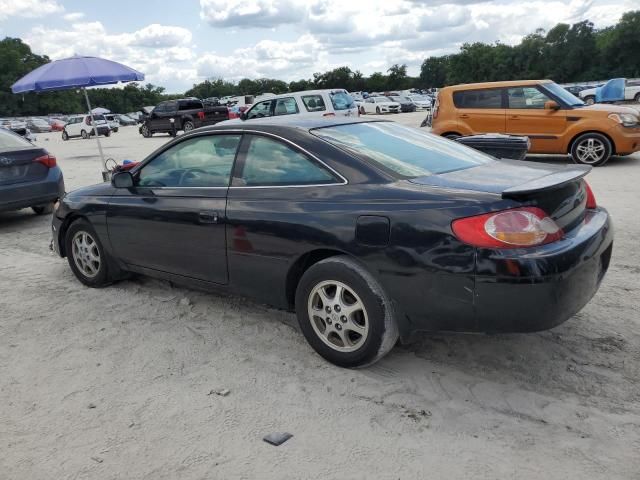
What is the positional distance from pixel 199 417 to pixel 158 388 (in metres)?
0.45

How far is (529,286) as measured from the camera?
9.10 feet

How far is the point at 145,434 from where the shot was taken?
9.51 feet

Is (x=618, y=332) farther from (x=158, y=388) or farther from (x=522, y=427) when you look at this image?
(x=158, y=388)

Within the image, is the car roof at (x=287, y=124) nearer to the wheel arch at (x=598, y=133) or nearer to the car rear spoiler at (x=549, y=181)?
the car rear spoiler at (x=549, y=181)

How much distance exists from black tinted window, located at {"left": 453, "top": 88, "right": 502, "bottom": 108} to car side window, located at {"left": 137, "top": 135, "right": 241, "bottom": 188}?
27.4 ft

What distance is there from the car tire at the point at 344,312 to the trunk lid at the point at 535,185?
658 mm

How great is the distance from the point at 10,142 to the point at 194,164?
5138 mm

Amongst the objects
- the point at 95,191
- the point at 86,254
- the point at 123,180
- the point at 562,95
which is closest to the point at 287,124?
the point at 123,180

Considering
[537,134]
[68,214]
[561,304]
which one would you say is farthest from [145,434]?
[537,134]

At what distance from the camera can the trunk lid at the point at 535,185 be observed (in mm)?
2924

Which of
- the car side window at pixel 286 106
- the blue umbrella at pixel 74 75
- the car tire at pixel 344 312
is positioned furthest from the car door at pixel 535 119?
the car tire at pixel 344 312

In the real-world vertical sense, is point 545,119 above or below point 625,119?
above

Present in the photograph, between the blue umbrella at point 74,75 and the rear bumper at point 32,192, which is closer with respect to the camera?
the rear bumper at point 32,192

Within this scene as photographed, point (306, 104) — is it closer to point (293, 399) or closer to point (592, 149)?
point (592, 149)
